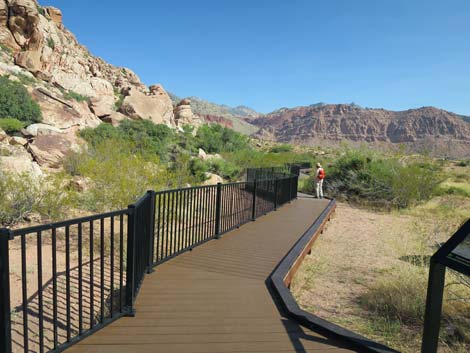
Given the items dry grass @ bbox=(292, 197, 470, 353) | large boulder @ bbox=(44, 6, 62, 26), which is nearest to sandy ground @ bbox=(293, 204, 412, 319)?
dry grass @ bbox=(292, 197, 470, 353)

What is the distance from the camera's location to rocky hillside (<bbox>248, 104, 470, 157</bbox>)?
124m

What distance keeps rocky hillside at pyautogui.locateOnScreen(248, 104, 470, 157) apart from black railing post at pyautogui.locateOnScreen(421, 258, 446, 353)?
11303 cm

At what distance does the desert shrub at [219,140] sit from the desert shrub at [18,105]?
49.7 ft

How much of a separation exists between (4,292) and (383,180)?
17143 mm

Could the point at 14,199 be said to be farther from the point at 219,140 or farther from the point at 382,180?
the point at 219,140

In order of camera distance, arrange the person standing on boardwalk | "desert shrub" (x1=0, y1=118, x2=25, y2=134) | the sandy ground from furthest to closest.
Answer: "desert shrub" (x1=0, y1=118, x2=25, y2=134) < the person standing on boardwalk < the sandy ground

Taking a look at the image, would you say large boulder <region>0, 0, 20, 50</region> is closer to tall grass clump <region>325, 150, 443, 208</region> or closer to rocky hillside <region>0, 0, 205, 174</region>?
rocky hillside <region>0, 0, 205, 174</region>

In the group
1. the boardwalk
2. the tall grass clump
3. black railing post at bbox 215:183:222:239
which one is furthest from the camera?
the tall grass clump

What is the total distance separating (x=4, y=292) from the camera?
2.02 meters

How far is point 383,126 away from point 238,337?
15786 cm

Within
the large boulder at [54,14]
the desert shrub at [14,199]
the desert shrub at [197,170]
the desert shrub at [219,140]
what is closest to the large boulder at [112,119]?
the desert shrub at [219,140]

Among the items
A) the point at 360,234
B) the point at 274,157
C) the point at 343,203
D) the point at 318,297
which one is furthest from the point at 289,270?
the point at 274,157

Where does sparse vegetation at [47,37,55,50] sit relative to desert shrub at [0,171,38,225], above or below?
above

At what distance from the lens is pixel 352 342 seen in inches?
123
